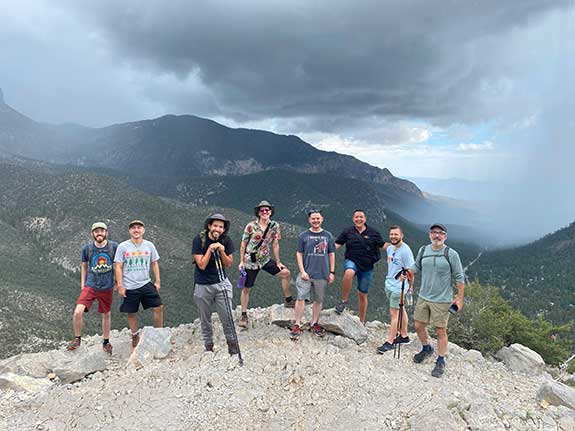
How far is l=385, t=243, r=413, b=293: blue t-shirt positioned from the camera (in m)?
8.54

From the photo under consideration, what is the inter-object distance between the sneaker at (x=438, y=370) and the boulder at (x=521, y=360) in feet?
13.2

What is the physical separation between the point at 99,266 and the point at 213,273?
2637mm

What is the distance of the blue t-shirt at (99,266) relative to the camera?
799 centimetres

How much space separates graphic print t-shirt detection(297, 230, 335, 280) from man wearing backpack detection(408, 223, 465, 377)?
6.43 ft

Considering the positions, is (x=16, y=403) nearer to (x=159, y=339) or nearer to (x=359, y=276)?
(x=159, y=339)

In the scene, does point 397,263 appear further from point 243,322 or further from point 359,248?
point 243,322

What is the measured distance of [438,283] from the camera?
757 centimetres

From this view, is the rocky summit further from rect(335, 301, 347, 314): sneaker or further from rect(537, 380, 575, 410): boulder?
rect(335, 301, 347, 314): sneaker

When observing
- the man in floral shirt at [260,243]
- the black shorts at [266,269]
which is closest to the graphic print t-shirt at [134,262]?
the man in floral shirt at [260,243]

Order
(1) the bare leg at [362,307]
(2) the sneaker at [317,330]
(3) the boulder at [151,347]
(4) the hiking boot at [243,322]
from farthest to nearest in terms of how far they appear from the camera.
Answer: (1) the bare leg at [362,307]
(4) the hiking boot at [243,322]
(2) the sneaker at [317,330]
(3) the boulder at [151,347]

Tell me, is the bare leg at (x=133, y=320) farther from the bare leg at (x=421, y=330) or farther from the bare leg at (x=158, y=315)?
the bare leg at (x=421, y=330)

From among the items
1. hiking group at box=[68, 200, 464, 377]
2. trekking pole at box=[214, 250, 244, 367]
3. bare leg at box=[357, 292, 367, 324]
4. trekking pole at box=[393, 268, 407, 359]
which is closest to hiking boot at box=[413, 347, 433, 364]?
hiking group at box=[68, 200, 464, 377]

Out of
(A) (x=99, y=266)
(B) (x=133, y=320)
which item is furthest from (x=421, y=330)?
(A) (x=99, y=266)

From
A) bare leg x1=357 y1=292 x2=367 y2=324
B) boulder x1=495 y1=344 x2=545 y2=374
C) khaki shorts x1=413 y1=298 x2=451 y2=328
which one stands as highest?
khaki shorts x1=413 y1=298 x2=451 y2=328
